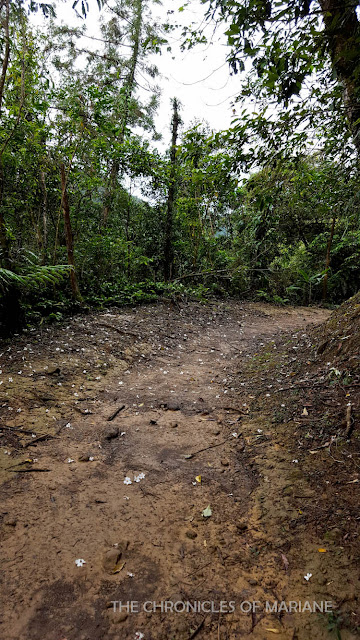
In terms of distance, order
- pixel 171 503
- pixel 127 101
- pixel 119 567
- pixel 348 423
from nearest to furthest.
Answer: pixel 119 567
pixel 171 503
pixel 348 423
pixel 127 101

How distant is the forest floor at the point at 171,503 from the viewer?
158 centimetres

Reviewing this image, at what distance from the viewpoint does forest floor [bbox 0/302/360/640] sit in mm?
1577

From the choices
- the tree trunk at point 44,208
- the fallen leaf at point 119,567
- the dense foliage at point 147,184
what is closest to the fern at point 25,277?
the dense foliage at point 147,184

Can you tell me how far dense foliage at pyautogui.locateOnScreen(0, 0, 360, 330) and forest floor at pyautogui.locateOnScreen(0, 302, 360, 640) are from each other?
2.14m

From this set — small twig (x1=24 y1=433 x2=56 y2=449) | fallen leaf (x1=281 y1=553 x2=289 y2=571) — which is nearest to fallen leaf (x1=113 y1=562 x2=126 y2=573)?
fallen leaf (x1=281 y1=553 x2=289 y2=571)

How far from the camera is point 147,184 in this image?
1187cm

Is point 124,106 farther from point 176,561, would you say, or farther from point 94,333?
point 176,561

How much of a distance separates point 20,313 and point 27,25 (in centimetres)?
529

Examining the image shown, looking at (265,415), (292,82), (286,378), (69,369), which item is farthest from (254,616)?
(69,369)

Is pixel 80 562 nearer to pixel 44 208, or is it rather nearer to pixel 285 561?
pixel 285 561

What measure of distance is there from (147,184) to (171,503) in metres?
11.7

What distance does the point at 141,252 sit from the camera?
12.2 metres

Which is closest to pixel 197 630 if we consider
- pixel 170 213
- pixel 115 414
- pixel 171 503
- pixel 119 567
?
Answer: pixel 119 567

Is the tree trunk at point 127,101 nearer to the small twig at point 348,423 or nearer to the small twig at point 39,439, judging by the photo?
the small twig at point 39,439
